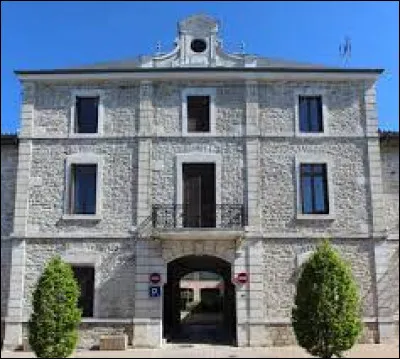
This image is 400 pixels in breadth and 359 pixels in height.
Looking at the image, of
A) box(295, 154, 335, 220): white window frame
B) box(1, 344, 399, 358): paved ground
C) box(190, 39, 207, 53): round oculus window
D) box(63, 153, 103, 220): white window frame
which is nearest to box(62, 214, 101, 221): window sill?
box(63, 153, 103, 220): white window frame

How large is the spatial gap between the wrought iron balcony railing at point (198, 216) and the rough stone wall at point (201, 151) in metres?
0.22

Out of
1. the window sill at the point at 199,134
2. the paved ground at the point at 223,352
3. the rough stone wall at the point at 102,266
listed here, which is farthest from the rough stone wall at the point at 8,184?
the window sill at the point at 199,134

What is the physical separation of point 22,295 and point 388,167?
1198cm

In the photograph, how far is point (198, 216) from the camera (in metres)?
18.0

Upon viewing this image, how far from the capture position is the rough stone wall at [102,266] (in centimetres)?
1744

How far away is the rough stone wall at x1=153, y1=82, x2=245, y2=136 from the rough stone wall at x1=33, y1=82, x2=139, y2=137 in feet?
2.47

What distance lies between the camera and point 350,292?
567 inches

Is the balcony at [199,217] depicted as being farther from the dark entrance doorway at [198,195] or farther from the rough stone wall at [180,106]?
the rough stone wall at [180,106]

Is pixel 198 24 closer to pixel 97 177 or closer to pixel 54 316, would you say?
pixel 97 177

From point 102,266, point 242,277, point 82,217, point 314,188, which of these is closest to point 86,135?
point 82,217

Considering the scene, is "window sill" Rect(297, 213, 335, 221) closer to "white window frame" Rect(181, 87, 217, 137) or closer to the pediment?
"white window frame" Rect(181, 87, 217, 137)

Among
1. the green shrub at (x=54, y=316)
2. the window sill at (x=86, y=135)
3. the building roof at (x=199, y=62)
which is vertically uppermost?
the building roof at (x=199, y=62)

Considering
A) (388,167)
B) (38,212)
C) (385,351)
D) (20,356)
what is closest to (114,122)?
(38,212)

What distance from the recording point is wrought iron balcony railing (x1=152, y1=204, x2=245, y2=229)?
58.4 ft
